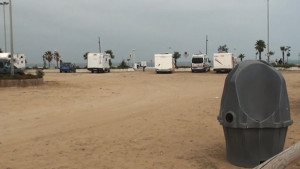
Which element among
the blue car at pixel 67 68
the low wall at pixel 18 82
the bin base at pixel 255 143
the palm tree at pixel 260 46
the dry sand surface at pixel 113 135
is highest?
the palm tree at pixel 260 46

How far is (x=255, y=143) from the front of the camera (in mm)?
5812

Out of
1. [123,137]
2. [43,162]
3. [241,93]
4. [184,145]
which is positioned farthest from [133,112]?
[241,93]

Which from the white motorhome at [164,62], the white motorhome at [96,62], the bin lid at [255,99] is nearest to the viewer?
the bin lid at [255,99]

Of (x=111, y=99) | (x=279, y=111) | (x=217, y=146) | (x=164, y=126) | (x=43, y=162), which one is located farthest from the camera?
(x=111, y=99)

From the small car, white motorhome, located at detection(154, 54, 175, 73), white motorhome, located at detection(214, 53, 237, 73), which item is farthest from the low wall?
white motorhome, located at detection(214, 53, 237, 73)

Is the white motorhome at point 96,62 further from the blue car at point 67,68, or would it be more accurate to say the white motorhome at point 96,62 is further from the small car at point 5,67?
the small car at point 5,67

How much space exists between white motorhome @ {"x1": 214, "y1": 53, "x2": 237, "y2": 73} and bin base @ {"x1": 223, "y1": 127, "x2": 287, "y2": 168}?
36.6 meters

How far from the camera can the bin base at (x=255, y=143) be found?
5.77m

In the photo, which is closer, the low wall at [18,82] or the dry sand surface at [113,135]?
the dry sand surface at [113,135]

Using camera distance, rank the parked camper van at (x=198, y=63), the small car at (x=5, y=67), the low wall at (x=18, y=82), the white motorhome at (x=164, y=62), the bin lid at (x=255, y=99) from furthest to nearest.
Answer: the parked camper van at (x=198, y=63) < the white motorhome at (x=164, y=62) < the small car at (x=5, y=67) < the low wall at (x=18, y=82) < the bin lid at (x=255, y=99)

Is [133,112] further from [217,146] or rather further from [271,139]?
[271,139]

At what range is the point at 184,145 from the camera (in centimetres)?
777

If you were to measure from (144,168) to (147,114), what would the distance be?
581cm

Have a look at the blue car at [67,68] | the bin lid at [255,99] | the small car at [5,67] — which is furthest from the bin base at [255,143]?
the blue car at [67,68]
